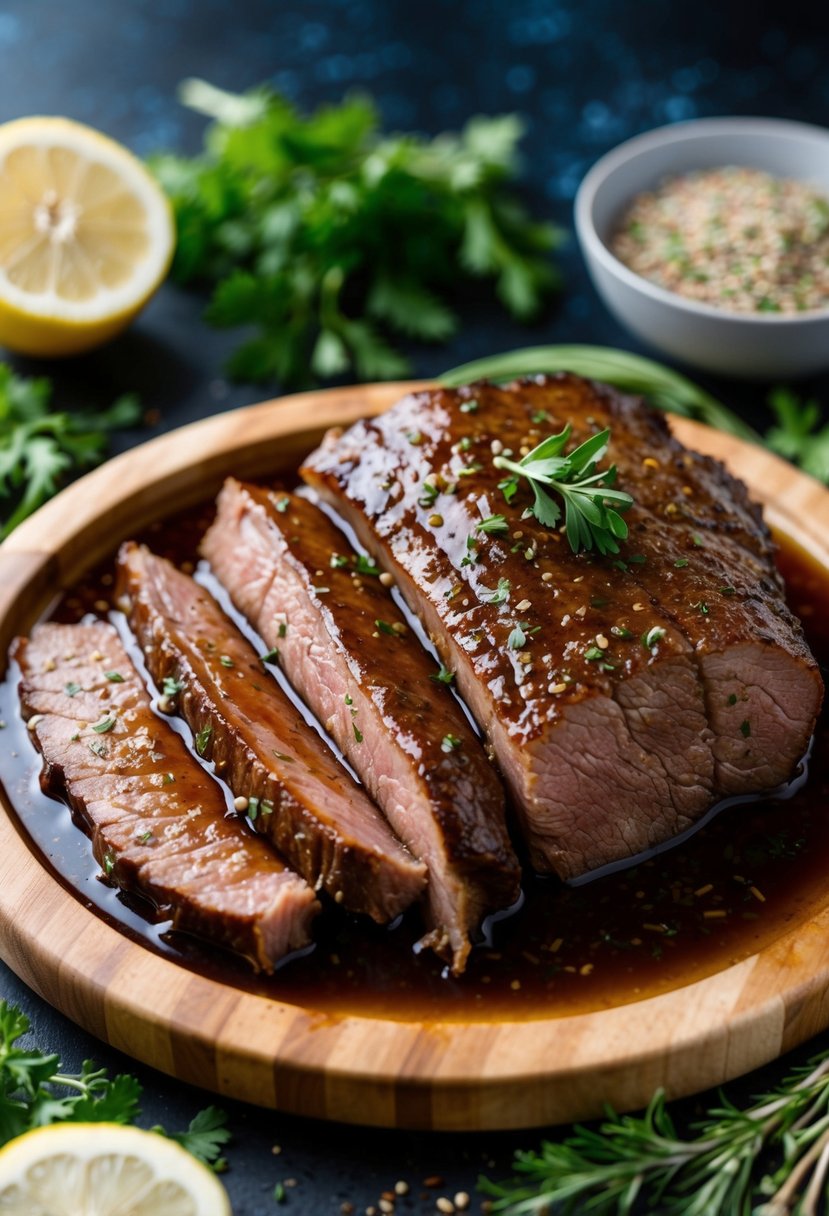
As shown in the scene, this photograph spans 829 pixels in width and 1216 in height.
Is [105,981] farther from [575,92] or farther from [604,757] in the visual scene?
[575,92]

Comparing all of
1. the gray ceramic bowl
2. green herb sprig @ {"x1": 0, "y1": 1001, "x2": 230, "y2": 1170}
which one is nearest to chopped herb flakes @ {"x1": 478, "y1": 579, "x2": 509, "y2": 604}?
green herb sprig @ {"x1": 0, "y1": 1001, "x2": 230, "y2": 1170}

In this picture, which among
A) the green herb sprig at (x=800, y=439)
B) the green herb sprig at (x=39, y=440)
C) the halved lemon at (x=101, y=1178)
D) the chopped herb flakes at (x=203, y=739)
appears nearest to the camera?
the halved lemon at (x=101, y=1178)

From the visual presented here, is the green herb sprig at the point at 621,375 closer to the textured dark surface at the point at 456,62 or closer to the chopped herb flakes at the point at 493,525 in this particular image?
the textured dark surface at the point at 456,62

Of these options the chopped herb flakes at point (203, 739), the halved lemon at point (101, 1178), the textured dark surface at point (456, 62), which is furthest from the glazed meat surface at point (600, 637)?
the textured dark surface at point (456, 62)

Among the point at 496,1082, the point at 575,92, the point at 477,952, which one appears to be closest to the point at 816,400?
the point at 575,92

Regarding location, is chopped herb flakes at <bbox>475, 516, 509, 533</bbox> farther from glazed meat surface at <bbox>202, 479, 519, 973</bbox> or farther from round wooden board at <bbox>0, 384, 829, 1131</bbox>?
round wooden board at <bbox>0, 384, 829, 1131</bbox>

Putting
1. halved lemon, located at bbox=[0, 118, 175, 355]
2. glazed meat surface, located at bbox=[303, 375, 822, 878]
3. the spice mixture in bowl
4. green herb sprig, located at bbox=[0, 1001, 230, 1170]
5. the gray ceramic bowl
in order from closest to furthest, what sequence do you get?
green herb sprig, located at bbox=[0, 1001, 230, 1170] → glazed meat surface, located at bbox=[303, 375, 822, 878] → the gray ceramic bowl → halved lemon, located at bbox=[0, 118, 175, 355] → the spice mixture in bowl
